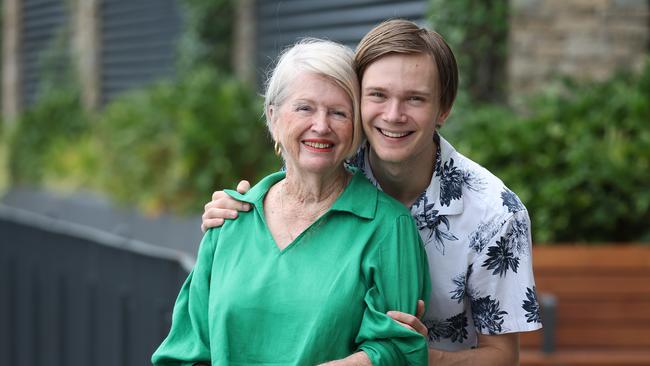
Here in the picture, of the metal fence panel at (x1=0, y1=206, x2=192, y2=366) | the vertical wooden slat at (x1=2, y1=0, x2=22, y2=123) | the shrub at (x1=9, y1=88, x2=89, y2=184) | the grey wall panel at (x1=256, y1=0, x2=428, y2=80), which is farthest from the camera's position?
the vertical wooden slat at (x1=2, y1=0, x2=22, y2=123)

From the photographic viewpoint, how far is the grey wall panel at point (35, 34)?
50.6 feet

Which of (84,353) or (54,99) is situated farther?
(54,99)

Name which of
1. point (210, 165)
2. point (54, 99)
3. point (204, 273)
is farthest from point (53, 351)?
point (54, 99)

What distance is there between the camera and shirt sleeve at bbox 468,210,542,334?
257 centimetres

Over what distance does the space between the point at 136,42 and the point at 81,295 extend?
7.86m

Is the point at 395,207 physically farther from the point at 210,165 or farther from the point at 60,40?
the point at 60,40

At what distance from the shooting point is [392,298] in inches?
91.8

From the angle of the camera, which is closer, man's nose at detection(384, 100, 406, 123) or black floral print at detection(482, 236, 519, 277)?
man's nose at detection(384, 100, 406, 123)

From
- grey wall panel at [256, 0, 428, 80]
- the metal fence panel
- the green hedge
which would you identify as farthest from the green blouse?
grey wall panel at [256, 0, 428, 80]

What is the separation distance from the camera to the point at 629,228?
228 inches

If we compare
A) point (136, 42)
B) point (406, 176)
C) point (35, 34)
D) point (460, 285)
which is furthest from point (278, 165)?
point (35, 34)

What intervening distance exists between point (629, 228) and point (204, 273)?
3.92 m

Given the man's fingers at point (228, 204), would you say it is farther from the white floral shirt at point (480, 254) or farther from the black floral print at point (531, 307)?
the black floral print at point (531, 307)

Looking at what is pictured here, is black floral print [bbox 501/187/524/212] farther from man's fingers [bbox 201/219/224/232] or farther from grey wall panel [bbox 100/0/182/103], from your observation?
grey wall panel [bbox 100/0/182/103]
